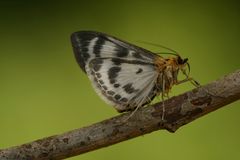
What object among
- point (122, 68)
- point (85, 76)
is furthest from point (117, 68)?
point (85, 76)

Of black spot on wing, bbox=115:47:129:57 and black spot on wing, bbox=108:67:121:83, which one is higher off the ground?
black spot on wing, bbox=115:47:129:57

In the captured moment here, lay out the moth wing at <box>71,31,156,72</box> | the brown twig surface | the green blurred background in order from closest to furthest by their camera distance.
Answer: the brown twig surface → the moth wing at <box>71,31,156,72</box> → the green blurred background

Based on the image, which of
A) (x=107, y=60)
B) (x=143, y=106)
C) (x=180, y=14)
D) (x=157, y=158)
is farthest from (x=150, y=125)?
(x=180, y=14)

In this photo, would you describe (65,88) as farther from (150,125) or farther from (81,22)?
(150,125)

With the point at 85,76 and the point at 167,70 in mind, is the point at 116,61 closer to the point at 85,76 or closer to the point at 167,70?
the point at 167,70

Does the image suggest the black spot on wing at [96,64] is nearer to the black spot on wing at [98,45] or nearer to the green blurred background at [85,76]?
the black spot on wing at [98,45]

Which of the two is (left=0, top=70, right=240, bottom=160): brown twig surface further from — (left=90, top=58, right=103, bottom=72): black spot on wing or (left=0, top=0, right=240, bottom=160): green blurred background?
(left=0, top=0, right=240, bottom=160): green blurred background

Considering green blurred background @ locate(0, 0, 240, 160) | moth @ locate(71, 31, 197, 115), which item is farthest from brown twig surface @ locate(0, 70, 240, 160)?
green blurred background @ locate(0, 0, 240, 160)
